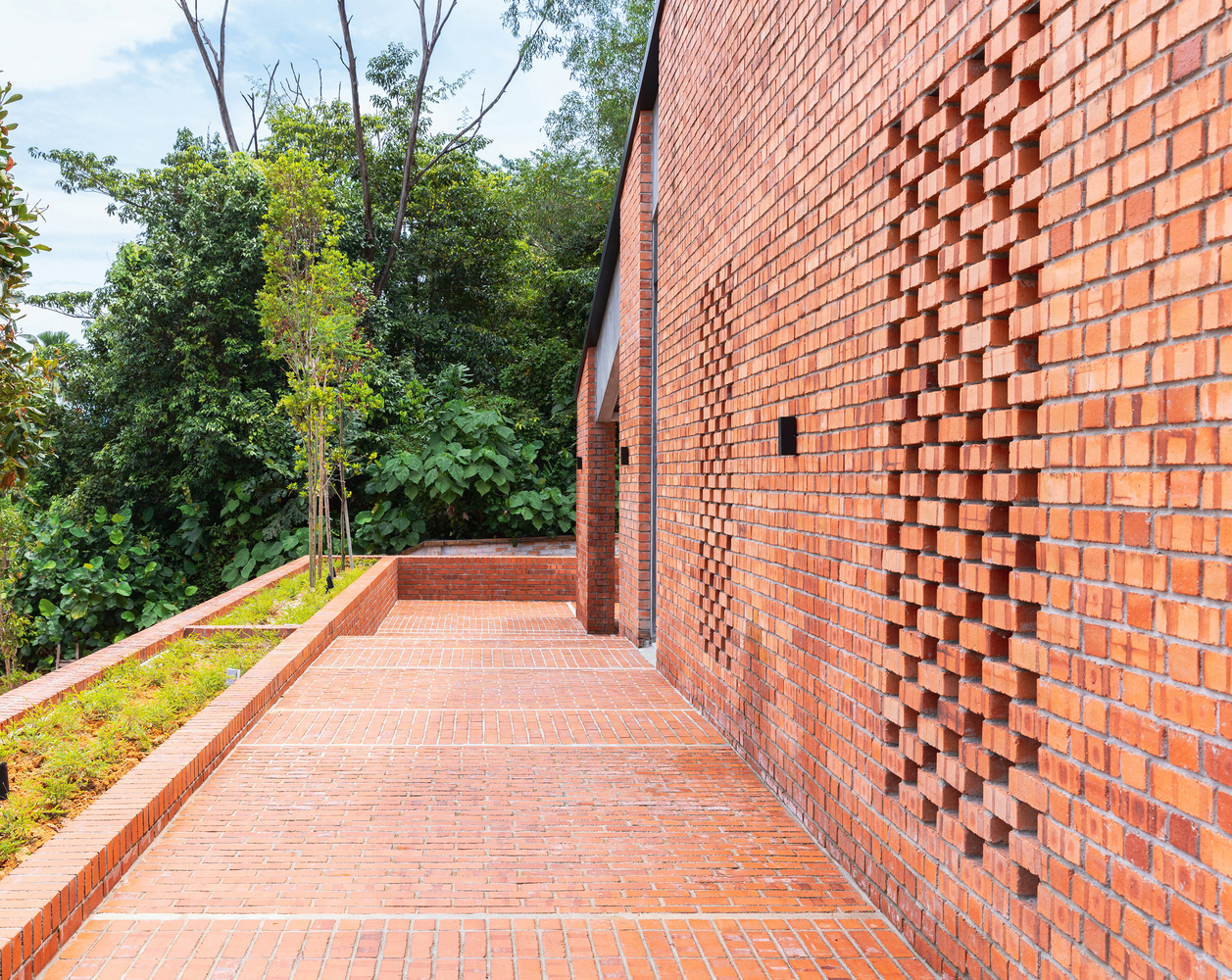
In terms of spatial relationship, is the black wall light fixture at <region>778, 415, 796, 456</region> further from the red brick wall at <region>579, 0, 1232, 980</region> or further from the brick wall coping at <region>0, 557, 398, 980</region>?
the brick wall coping at <region>0, 557, 398, 980</region>

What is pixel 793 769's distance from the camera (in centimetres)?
423

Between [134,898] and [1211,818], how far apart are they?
3387 mm

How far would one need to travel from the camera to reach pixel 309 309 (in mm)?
11320

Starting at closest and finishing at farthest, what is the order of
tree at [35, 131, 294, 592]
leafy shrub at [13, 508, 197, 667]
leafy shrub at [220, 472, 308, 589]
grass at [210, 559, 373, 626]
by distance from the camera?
grass at [210, 559, 373, 626] < leafy shrub at [13, 508, 197, 667] < leafy shrub at [220, 472, 308, 589] < tree at [35, 131, 294, 592]

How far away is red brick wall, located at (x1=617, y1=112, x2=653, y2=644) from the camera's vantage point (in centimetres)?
841

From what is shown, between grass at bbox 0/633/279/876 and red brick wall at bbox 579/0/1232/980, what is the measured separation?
10.5 ft

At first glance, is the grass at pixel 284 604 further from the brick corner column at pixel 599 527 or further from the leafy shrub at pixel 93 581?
A: the leafy shrub at pixel 93 581

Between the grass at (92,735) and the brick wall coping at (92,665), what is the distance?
71 millimetres

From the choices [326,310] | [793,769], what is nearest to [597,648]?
[793,769]

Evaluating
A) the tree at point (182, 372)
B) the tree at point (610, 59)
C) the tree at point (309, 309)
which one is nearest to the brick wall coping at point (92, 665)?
the tree at point (309, 309)

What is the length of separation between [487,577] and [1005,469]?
13573 millimetres

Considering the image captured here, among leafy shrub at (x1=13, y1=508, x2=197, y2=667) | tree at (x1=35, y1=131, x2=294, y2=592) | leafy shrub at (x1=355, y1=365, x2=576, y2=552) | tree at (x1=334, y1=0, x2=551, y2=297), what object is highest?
tree at (x1=334, y1=0, x2=551, y2=297)

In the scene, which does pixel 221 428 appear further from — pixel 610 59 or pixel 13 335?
pixel 610 59

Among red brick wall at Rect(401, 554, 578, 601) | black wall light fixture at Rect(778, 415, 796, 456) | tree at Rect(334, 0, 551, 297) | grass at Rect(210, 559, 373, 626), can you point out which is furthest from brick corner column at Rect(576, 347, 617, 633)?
tree at Rect(334, 0, 551, 297)
